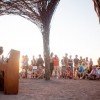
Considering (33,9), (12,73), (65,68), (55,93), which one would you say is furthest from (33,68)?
(12,73)

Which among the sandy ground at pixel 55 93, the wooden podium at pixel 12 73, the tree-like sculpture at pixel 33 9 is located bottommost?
the sandy ground at pixel 55 93

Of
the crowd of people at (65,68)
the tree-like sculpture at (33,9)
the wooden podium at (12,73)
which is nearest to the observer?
the wooden podium at (12,73)

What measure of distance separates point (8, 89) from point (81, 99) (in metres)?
2.19

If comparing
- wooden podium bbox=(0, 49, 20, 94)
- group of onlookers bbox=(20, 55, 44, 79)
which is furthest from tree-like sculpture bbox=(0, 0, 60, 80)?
wooden podium bbox=(0, 49, 20, 94)

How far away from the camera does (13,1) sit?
48.5 feet

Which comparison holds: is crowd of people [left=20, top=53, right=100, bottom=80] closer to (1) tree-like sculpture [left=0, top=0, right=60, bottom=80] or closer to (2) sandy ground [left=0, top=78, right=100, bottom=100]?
(1) tree-like sculpture [left=0, top=0, right=60, bottom=80]

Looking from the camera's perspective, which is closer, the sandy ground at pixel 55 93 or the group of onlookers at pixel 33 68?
the sandy ground at pixel 55 93

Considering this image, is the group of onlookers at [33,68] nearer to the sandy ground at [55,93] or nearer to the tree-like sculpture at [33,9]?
the tree-like sculpture at [33,9]

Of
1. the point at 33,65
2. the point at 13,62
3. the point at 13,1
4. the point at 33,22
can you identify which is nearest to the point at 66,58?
the point at 33,65

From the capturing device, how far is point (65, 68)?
2158 cm

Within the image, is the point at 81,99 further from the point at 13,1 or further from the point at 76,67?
the point at 76,67

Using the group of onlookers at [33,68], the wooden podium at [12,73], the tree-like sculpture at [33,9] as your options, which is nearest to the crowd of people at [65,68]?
the group of onlookers at [33,68]

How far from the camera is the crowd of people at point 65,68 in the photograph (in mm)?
20391

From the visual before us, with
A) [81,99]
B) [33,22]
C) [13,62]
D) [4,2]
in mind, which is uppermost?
[4,2]
